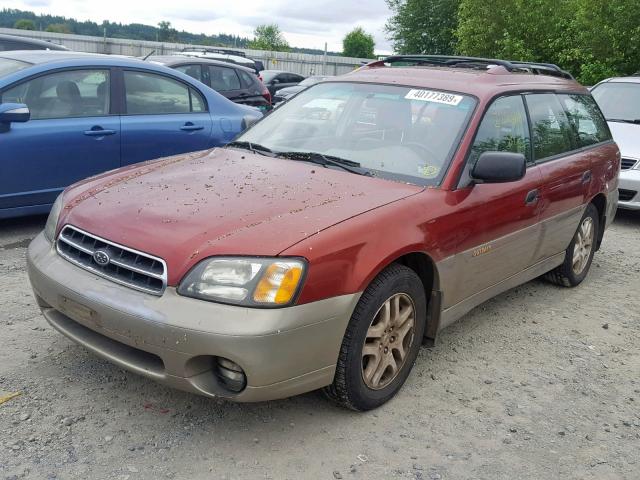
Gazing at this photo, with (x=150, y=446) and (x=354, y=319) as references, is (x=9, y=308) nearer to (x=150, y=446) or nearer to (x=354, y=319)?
(x=150, y=446)

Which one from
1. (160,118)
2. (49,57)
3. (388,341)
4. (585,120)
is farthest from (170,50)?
(388,341)

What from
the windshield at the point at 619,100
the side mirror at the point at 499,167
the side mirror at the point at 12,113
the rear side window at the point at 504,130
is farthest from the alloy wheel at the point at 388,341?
the windshield at the point at 619,100

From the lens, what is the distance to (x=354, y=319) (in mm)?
2977

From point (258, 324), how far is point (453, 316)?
4.90ft

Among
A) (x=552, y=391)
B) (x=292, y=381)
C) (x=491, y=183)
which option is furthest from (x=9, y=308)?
(x=552, y=391)

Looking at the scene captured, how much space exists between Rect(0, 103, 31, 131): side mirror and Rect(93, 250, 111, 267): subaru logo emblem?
9.03 ft

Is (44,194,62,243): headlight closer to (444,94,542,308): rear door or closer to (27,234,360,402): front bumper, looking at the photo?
(27,234,360,402): front bumper

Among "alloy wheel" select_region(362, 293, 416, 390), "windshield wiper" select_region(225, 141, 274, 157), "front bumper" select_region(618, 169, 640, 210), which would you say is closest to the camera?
"alloy wheel" select_region(362, 293, 416, 390)

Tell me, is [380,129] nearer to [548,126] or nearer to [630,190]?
[548,126]

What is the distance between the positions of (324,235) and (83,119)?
3.72m

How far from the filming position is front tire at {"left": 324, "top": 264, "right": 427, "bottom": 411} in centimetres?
301

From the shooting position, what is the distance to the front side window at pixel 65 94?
18.1ft

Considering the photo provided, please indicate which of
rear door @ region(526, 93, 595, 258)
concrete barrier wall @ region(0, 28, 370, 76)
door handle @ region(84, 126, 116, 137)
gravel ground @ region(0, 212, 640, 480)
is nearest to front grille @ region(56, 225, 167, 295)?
gravel ground @ region(0, 212, 640, 480)

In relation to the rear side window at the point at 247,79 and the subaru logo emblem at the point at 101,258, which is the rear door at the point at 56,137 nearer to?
the subaru logo emblem at the point at 101,258
